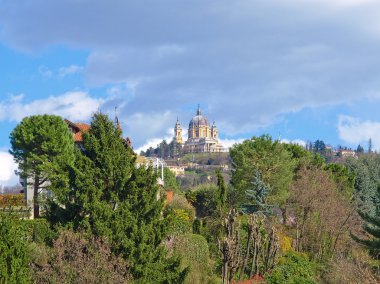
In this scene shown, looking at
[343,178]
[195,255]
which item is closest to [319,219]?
[195,255]

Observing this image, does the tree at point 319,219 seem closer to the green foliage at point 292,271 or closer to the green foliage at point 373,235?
the green foliage at point 373,235

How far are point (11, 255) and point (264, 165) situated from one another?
108 ft

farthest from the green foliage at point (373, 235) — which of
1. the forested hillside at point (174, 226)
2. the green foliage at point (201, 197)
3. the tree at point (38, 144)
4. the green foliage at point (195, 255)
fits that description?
the tree at point (38, 144)

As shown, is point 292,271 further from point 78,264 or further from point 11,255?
point 11,255

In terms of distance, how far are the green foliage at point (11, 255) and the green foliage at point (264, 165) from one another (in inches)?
1158

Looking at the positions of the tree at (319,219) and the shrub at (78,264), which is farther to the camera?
the tree at (319,219)

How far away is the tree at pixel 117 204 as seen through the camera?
26750 mm

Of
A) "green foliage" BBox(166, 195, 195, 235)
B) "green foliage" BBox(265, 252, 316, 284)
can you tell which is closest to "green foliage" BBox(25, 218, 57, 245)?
"green foliage" BBox(166, 195, 195, 235)

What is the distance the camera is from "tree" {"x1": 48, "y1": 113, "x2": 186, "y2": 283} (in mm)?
26750

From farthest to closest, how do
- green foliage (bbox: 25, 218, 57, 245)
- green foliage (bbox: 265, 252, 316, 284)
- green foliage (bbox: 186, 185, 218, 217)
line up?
green foliage (bbox: 186, 185, 218, 217)
green foliage (bbox: 265, 252, 316, 284)
green foliage (bbox: 25, 218, 57, 245)

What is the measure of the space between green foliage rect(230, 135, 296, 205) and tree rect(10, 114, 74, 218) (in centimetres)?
1388

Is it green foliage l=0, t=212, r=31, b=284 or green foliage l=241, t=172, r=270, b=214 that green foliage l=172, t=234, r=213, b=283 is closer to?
green foliage l=0, t=212, r=31, b=284

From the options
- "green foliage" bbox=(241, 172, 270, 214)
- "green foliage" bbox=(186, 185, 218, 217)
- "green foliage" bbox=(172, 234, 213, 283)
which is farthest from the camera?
"green foliage" bbox=(186, 185, 218, 217)

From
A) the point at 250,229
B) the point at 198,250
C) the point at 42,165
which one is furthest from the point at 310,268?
the point at 42,165
